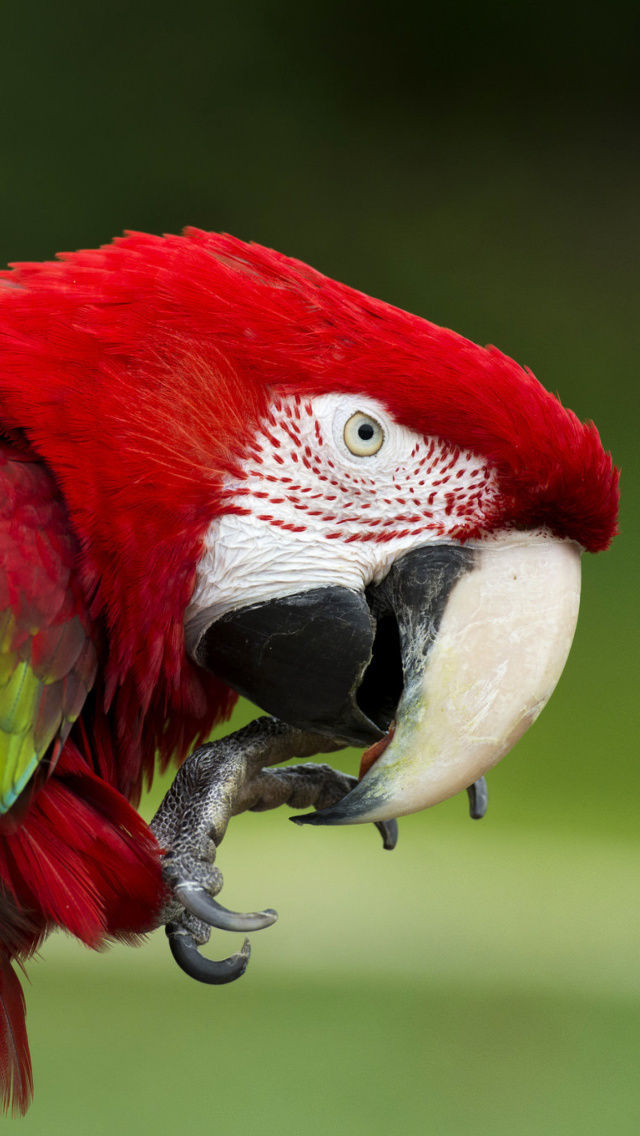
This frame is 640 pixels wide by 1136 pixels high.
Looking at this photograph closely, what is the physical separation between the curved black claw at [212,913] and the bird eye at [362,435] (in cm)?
32

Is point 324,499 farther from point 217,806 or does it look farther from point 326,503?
point 217,806

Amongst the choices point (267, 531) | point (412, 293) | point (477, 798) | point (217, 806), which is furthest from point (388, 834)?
point (412, 293)

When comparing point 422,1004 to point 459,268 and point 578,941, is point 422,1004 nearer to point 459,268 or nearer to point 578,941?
point 578,941

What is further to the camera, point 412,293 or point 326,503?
point 412,293

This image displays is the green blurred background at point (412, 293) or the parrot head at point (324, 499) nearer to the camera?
the parrot head at point (324, 499)

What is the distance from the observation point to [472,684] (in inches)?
29.3

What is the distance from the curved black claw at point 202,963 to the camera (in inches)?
30.4

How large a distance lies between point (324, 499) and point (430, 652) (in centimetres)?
13

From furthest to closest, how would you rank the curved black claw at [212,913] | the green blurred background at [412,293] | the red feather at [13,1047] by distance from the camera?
the green blurred background at [412,293] < the red feather at [13,1047] < the curved black claw at [212,913]

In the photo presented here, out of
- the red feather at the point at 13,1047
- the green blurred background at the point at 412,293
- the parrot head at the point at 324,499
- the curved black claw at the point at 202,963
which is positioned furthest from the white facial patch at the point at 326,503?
the green blurred background at the point at 412,293

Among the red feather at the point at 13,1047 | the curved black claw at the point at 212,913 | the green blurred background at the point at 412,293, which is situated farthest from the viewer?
the green blurred background at the point at 412,293

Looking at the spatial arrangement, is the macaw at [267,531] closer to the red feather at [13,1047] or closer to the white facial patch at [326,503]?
the white facial patch at [326,503]

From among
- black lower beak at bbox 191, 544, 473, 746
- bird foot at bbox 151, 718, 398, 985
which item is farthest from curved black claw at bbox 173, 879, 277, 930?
black lower beak at bbox 191, 544, 473, 746

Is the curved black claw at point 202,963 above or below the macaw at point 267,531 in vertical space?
below
